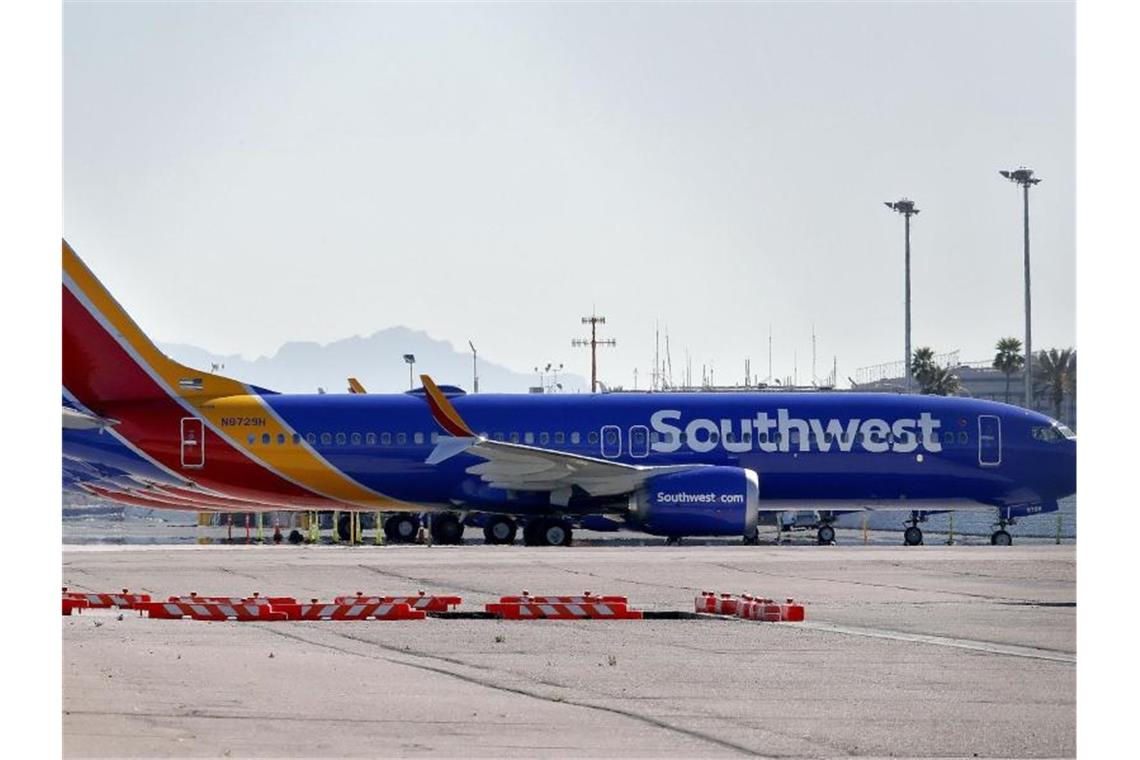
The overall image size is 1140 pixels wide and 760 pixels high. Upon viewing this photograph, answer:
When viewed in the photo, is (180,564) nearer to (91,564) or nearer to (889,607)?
(91,564)

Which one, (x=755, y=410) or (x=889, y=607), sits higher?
(x=755, y=410)

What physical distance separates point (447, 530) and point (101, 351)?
32.3 feet

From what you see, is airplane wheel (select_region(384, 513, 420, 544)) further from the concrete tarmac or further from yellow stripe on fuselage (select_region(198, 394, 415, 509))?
the concrete tarmac

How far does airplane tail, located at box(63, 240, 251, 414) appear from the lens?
45.2 m

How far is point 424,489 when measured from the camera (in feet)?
153

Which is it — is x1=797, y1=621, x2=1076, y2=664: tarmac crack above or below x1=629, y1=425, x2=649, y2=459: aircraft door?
below

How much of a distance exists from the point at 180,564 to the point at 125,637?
1435 cm

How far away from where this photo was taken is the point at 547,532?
45.8m

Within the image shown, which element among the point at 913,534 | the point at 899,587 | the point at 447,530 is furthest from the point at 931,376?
the point at 899,587

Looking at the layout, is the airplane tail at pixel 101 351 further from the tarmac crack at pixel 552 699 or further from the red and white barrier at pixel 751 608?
the tarmac crack at pixel 552 699

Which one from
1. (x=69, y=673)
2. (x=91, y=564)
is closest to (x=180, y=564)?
(x=91, y=564)

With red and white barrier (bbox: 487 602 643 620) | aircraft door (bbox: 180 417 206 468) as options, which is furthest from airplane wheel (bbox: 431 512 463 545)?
red and white barrier (bbox: 487 602 643 620)

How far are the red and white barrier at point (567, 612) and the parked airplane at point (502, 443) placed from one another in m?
20.0

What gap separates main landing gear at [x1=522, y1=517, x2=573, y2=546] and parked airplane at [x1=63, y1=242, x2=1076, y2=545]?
57 millimetres
